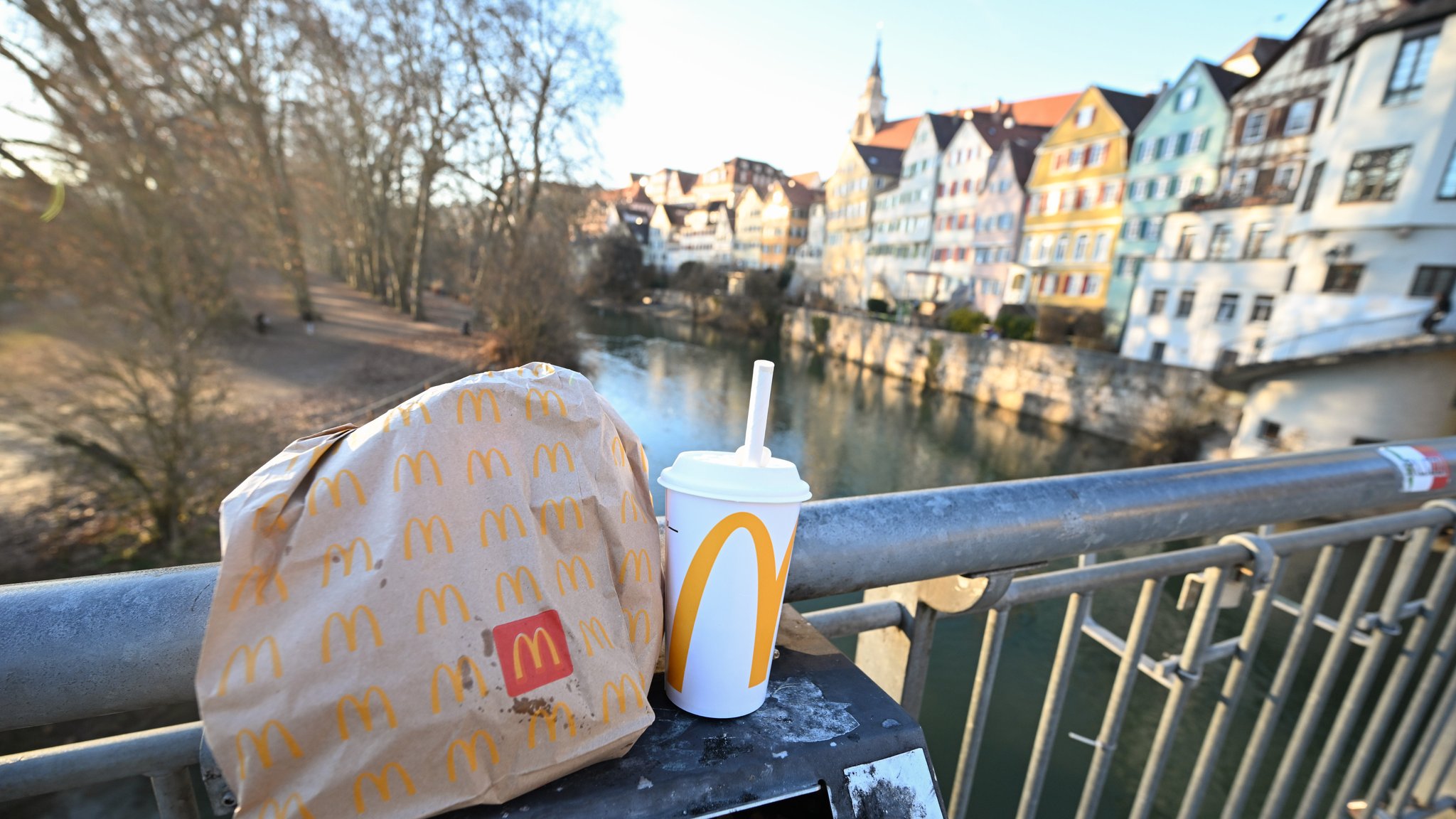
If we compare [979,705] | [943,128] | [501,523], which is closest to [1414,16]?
[979,705]

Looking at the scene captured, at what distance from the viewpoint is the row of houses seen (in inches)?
611

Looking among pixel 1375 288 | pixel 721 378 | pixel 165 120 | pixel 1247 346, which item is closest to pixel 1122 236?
pixel 1247 346

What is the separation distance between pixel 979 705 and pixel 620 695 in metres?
0.92

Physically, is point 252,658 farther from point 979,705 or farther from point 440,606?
point 979,705

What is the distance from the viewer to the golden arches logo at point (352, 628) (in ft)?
1.92

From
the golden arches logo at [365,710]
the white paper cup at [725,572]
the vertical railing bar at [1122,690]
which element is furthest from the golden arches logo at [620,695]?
the vertical railing bar at [1122,690]

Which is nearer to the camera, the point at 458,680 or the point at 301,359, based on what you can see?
the point at 458,680

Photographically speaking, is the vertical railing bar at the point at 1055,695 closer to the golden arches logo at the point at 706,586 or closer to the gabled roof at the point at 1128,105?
the golden arches logo at the point at 706,586

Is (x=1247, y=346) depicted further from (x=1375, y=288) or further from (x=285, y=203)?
(x=285, y=203)

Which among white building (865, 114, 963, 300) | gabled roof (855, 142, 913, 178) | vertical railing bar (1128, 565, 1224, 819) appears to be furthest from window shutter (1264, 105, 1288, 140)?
vertical railing bar (1128, 565, 1224, 819)

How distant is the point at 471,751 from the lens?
0.64 meters

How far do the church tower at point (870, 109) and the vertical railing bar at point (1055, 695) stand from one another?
2960 inches

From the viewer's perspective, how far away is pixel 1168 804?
7.27 m

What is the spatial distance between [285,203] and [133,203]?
41.3 ft
